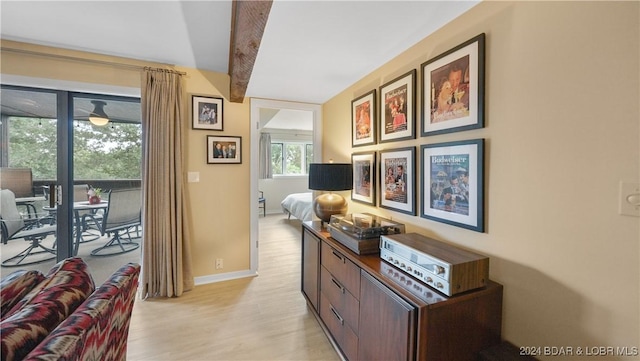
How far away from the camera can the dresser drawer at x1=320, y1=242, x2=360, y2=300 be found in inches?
60.2

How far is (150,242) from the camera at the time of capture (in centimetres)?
246

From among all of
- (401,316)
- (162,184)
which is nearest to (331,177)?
(401,316)

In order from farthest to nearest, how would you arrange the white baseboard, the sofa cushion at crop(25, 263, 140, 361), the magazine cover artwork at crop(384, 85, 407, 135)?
the white baseboard
the magazine cover artwork at crop(384, 85, 407, 135)
the sofa cushion at crop(25, 263, 140, 361)

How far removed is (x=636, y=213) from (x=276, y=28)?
1972 millimetres

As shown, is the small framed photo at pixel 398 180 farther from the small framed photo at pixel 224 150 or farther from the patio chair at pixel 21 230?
the patio chair at pixel 21 230

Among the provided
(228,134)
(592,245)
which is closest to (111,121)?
(228,134)

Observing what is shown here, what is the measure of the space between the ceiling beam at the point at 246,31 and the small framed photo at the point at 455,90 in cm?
107

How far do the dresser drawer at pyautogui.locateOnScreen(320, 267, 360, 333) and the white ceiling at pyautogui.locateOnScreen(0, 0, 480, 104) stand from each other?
1708mm

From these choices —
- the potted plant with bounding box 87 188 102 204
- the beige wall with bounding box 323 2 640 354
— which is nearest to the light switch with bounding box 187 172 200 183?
the potted plant with bounding box 87 188 102 204

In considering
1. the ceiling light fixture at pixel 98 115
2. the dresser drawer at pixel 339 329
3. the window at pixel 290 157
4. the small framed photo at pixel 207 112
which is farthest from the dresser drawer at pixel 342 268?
the window at pixel 290 157

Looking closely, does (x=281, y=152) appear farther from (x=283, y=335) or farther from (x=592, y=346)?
(x=592, y=346)

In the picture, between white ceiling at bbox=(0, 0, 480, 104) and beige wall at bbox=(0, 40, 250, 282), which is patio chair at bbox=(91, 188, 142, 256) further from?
white ceiling at bbox=(0, 0, 480, 104)

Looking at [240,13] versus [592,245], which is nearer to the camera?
[592,245]

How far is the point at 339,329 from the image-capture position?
1.71 m
